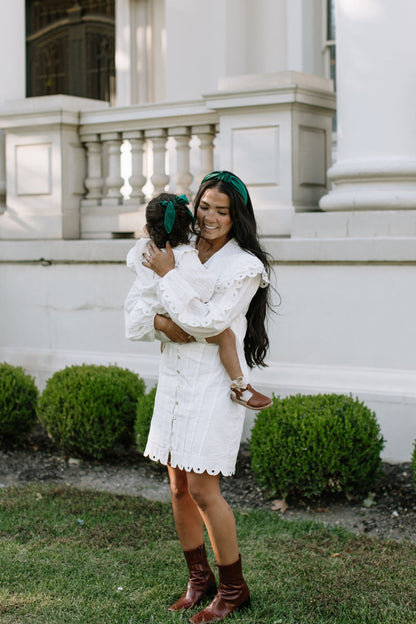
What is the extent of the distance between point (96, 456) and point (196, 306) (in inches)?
119

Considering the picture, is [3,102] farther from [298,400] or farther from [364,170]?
[298,400]

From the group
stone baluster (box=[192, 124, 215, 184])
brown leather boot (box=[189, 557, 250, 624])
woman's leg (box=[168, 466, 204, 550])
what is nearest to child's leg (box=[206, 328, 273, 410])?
woman's leg (box=[168, 466, 204, 550])

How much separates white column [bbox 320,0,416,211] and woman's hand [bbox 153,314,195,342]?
3007 mm

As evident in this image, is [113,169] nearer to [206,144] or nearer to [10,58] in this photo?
[206,144]

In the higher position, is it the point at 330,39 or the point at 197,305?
the point at 330,39

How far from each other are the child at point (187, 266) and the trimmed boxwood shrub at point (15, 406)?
3139 mm

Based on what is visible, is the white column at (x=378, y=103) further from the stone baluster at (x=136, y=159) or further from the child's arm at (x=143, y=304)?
the child's arm at (x=143, y=304)

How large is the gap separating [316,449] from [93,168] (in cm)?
379

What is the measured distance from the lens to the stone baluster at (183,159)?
23.4ft

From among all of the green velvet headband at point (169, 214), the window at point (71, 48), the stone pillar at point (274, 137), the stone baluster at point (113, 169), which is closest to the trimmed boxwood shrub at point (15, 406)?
the stone baluster at point (113, 169)

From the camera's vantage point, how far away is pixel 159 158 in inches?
288

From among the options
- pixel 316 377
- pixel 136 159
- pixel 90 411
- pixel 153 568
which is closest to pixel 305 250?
pixel 316 377

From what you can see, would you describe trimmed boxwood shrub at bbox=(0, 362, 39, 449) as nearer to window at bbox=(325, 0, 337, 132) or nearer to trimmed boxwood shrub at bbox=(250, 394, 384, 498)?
trimmed boxwood shrub at bbox=(250, 394, 384, 498)

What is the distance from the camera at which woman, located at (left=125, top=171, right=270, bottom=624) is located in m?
3.29
